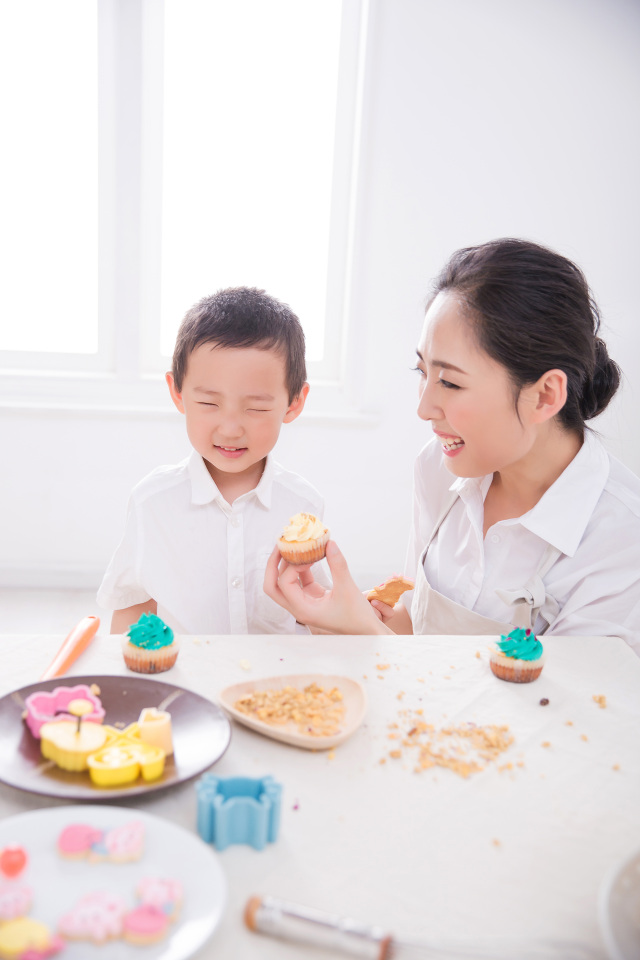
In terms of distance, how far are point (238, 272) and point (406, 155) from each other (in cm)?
95

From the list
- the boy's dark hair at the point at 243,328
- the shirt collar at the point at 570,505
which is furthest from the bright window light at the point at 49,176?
the shirt collar at the point at 570,505

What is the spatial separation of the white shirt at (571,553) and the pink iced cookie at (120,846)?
878 mm

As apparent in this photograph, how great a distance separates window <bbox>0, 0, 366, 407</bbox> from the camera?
135 inches

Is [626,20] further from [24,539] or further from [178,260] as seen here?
[24,539]

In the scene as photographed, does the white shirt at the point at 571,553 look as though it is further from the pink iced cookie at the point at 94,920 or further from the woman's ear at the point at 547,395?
the pink iced cookie at the point at 94,920

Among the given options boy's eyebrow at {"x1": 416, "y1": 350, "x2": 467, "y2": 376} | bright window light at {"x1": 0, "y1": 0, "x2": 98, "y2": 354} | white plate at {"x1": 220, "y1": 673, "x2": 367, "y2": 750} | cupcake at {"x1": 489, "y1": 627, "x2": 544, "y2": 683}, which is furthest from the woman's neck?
bright window light at {"x1": 0, "y1": 0, "x2": 98, "y2": 354}

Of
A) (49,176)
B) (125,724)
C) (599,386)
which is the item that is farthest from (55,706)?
(49,176)

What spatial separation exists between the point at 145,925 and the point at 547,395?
1.12 metres

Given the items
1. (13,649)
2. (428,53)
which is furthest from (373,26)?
(13,649)

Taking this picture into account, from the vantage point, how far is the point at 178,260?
147 inches

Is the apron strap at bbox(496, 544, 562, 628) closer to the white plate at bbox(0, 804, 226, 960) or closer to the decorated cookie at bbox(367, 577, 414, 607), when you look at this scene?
the decorated cookie at bbox(367, 577, 414, 607)

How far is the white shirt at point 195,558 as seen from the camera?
162cm

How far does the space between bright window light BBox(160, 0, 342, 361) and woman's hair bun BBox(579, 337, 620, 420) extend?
2.42m

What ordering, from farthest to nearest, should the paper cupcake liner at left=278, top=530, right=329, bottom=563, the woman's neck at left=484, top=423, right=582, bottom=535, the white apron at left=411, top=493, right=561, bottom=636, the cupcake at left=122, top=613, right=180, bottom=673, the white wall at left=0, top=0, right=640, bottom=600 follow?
the white wall at left=0, top=0, right=640, bottom=600 → the woman's neck at left=484, top=423, right=582, bottom=535 → the white apron at left=411, top=493, right=561, bottom=636 → the paper cupcake liner at left=278, top=530, right=329, bottom=563 → the cupcake at left=122, top=613, right=180, bottom=673
